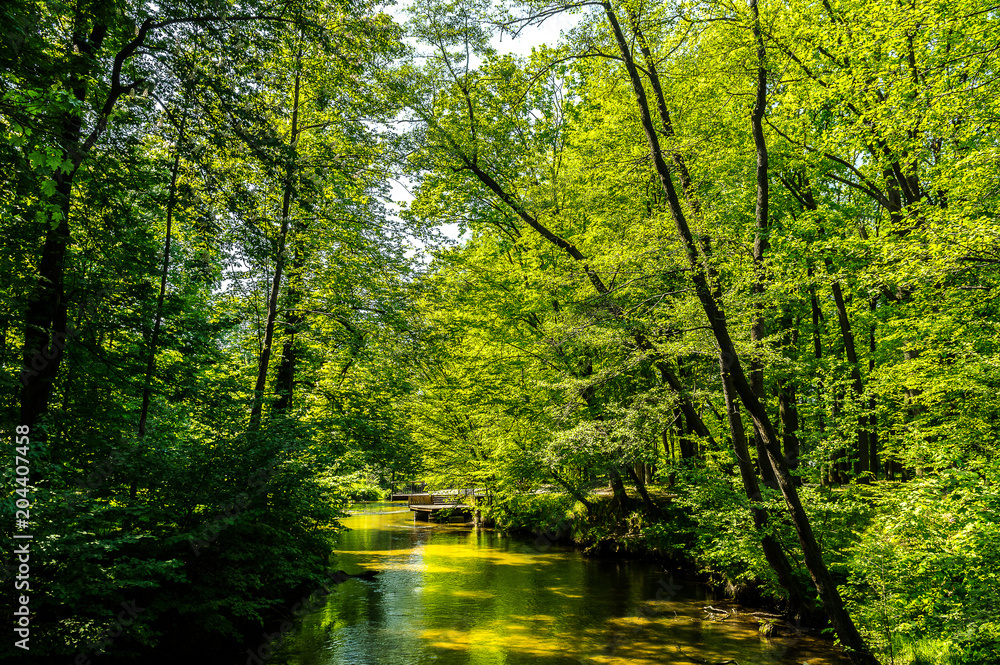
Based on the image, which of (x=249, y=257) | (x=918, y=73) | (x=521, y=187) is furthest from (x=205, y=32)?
(x=918, y=73)

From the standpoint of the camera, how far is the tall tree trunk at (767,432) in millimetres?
7992

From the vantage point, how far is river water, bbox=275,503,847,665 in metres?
8.48

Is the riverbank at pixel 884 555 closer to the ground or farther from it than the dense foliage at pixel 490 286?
closer to the ground

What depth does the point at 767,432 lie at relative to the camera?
9.16 meters

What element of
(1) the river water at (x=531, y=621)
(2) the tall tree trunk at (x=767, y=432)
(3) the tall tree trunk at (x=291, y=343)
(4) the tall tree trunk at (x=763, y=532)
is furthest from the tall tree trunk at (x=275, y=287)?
(4) the tall tree trunk at (x=763, y=532)

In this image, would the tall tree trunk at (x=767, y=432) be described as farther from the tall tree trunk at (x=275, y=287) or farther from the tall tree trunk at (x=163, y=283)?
the tall tree trunk at (x=163, y=283)

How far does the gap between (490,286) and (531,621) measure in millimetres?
10151

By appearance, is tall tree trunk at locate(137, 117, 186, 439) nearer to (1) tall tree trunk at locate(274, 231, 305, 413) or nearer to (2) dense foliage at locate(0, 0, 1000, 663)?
(2) dense foliage at locate(0, 0, 1000, 663)

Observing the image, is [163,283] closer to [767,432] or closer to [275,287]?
[275,287]

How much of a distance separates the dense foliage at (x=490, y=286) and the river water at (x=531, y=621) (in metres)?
1.18

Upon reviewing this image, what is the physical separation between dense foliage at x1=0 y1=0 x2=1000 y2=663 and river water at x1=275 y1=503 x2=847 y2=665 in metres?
1.18

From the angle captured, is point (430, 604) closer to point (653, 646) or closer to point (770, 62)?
point (653, 646)

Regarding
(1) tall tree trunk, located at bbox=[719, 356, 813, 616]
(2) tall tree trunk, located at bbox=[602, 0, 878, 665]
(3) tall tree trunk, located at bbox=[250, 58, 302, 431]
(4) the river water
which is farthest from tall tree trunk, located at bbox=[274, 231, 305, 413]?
(1) tall tree trunk, located at bbox=[719, 356, 813, 616]

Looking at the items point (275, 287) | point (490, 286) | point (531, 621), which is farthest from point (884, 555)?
point (490, 286)
